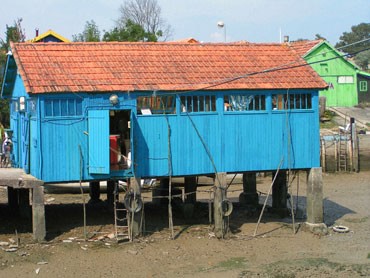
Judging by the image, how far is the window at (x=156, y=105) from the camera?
826 inches

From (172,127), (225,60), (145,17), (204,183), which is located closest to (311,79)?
(225,60)

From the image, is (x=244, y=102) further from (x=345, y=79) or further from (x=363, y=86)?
(x=363, y=86)

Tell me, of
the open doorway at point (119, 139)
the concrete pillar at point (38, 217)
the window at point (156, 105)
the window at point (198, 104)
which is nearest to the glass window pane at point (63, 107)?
the open doorway at point (119, 139)

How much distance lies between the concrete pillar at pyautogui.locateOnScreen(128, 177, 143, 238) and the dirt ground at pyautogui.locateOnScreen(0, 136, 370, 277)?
0.31 metres

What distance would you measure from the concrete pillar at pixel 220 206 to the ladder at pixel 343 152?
16521mm

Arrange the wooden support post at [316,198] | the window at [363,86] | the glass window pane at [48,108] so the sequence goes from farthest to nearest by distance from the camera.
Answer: the window at [363,86], the wooden support post at [316,198], the glass window pane at [48,108]

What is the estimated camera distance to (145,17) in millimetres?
62812

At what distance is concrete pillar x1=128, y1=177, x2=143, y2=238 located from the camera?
20906mm

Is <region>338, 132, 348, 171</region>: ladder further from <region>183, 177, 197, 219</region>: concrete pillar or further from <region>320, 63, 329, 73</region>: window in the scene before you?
<region>183, 177, 197, 219</region>: concrete pillar

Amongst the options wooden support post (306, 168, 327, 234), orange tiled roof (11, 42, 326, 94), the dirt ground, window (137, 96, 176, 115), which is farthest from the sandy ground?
orange tiled roof (11, 42, 326, 94)

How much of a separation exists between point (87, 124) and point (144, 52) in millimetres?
3955

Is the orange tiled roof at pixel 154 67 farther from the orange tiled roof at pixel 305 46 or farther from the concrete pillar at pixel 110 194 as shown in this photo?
the orange tiled roof at pixel 305 46

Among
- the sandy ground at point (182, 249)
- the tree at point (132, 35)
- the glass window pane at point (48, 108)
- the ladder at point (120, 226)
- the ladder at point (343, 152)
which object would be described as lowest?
the sandy ground at point (182, 249)

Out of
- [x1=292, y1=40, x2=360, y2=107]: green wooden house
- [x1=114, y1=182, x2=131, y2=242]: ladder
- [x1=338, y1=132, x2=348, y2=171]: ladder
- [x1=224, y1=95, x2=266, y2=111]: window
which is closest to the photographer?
[x1=114, y1=182, x2=131, y2=242]: ladder
